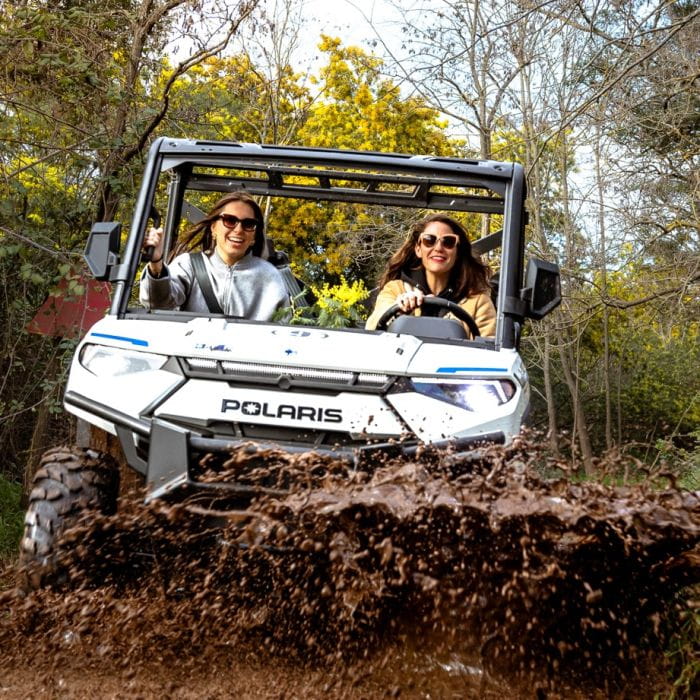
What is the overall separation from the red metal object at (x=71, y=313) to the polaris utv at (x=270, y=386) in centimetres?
309

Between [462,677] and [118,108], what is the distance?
17.6 feet

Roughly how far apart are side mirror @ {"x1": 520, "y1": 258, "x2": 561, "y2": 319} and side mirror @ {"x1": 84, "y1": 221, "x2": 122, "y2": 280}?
1.79 m

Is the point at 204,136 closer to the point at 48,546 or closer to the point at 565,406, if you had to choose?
the point at 48,546

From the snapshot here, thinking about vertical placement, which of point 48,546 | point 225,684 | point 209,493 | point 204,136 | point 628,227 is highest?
point 204,136

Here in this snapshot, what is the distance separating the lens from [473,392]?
12.2 feet

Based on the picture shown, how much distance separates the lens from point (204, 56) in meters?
7.37

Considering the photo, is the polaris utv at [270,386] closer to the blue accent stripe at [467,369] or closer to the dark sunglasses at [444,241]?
the blue accent stripe at [467,369]

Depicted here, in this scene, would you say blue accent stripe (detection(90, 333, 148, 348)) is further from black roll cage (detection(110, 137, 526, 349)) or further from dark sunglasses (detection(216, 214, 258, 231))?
dark sunglasses (detection(216, 214, 258, 231))

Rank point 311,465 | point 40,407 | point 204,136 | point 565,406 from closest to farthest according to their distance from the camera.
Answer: point 311,465 < point 40,407 < point 204,136 < point 565,406

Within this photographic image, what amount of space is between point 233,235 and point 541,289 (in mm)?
1719

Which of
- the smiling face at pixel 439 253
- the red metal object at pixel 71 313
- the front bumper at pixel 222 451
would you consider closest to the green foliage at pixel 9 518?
the red metal object at pixel 71 313

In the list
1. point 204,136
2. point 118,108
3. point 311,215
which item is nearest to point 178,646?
point 118,108

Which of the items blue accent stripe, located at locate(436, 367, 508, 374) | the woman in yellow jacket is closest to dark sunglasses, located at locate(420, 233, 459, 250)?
the woman in yellow jacket

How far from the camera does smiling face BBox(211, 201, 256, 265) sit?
4984 millimetres
